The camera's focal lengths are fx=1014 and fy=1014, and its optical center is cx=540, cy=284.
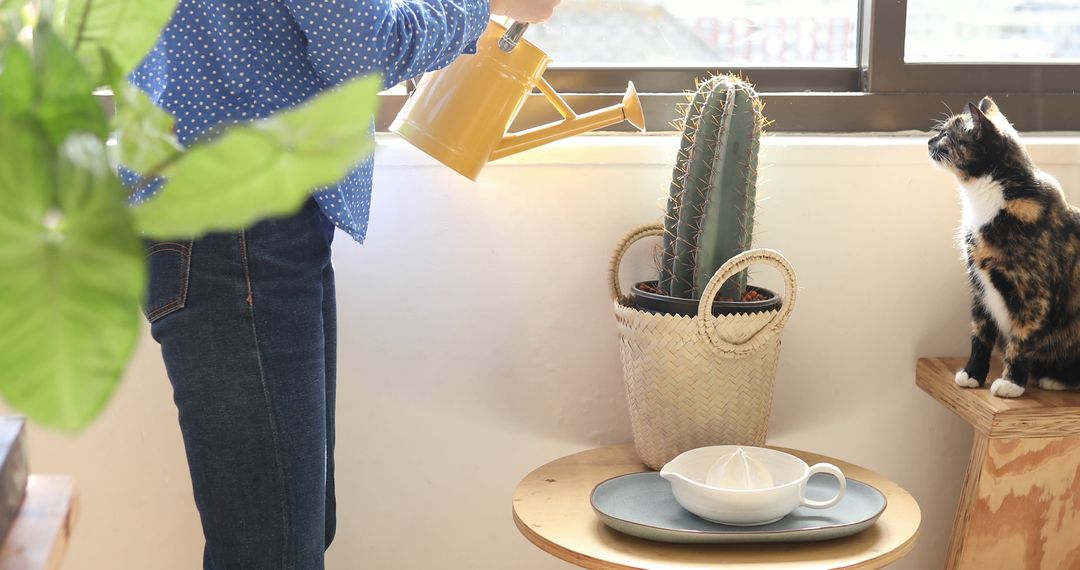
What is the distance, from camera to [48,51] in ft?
0.71

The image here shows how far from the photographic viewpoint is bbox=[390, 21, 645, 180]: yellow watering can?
3.87 ft

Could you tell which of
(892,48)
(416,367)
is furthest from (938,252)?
(416,367)

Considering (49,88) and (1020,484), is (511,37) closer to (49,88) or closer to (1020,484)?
(1020,484)

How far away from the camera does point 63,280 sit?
19cm

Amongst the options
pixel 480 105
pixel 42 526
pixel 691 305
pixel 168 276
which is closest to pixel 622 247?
pixel 691 305

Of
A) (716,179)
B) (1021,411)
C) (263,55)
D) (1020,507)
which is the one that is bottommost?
(1020,507)

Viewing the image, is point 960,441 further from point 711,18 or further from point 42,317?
point 42,317

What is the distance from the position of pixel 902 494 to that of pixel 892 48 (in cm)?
69

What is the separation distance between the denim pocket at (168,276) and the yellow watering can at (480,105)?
0.38m

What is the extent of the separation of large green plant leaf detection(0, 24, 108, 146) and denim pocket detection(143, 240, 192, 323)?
28.0 inches

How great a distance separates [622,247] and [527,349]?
0.72ft

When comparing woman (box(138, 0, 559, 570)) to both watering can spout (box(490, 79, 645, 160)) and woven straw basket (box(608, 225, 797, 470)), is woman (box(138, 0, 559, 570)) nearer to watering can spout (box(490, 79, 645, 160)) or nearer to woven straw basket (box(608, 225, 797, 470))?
watering can spout (box(490, 79, 645, 160))

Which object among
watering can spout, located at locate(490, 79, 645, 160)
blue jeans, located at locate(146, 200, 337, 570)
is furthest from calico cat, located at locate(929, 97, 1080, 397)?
blue jeans, located at locate(146, 200, 337, 570)

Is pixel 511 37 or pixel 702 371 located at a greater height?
pixel 511 37
